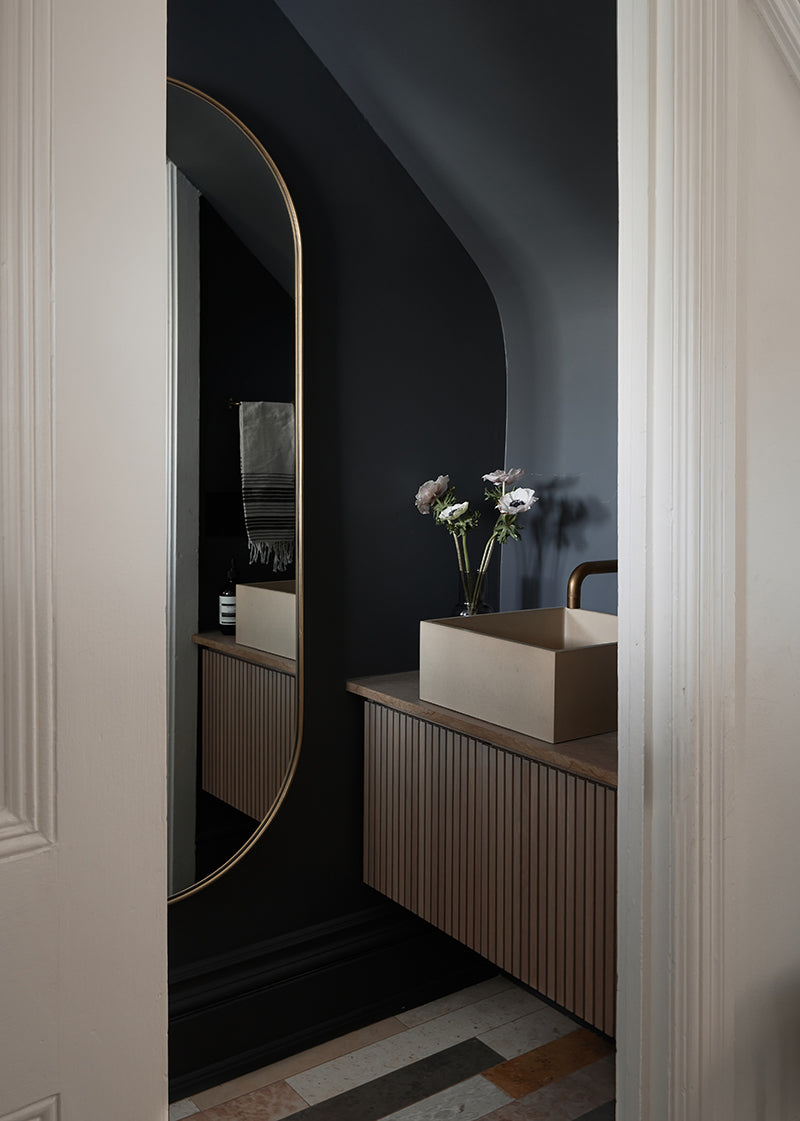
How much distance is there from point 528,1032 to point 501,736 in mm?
808

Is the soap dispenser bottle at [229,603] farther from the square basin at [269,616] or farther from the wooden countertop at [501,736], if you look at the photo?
the wooden countertop at [501,736]

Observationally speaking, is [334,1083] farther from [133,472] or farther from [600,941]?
[133,472]

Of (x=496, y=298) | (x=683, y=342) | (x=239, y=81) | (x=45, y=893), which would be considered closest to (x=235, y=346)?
(x=239, y=81)

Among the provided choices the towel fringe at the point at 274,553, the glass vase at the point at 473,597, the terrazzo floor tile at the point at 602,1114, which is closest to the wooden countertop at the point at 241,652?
the towel fringe at the point at 274,553

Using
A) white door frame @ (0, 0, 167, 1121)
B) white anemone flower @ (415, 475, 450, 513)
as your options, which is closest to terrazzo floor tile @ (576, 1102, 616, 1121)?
white anemone flower @ (415, 475, 450, 513)

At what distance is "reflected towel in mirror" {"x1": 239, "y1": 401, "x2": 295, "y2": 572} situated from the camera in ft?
5.93

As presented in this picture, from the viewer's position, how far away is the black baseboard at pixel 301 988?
71.1 inches

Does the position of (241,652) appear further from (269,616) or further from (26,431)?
(26,431)

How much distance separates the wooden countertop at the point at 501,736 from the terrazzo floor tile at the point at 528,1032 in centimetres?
74

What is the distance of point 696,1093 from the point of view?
1104 millimetres

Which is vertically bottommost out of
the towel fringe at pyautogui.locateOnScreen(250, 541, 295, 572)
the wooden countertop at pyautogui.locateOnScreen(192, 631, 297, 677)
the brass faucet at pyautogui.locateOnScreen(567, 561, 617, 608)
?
the wooden countertop at pyautogui.locateOnScreen(192, 631, 297, 677)

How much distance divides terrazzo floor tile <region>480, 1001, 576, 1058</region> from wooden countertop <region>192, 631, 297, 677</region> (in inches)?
36.7

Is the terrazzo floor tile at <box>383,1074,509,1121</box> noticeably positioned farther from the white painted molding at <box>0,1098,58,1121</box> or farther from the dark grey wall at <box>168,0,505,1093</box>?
the white painted molding at <box>0,1098,58,1121</box>

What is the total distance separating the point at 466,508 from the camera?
2.06 meters
